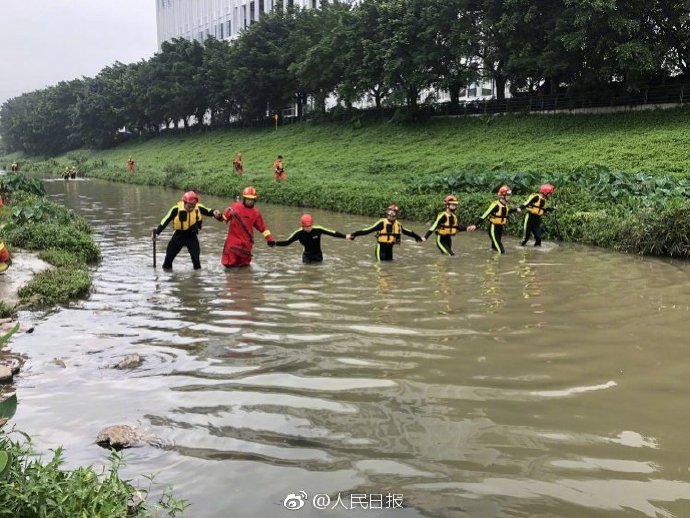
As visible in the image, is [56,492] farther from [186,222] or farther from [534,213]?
[534,213]

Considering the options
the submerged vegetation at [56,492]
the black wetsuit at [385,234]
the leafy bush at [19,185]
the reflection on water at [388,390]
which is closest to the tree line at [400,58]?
the black wetsuit at [385,234]

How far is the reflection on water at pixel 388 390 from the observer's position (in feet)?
14.0

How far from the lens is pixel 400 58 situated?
3750cm

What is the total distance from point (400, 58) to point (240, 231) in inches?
1099

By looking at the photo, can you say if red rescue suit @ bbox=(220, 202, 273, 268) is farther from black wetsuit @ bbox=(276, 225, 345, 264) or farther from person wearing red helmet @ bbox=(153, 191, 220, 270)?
black wetsuit @ bbox=(276, 225, 345, 264)

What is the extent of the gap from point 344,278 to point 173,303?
329 cm

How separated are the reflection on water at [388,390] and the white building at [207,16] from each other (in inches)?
2244

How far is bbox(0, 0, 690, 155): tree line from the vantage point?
28.2 m

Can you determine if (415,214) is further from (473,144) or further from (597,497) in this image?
(597,497)

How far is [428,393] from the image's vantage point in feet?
18.9

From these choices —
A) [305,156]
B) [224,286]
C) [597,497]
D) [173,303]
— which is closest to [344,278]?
[224,286]

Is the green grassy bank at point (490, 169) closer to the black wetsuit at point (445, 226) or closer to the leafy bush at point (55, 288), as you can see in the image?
the black wetsuit at point (445, 226)

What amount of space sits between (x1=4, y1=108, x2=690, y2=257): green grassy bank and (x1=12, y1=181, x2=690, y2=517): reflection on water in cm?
484
